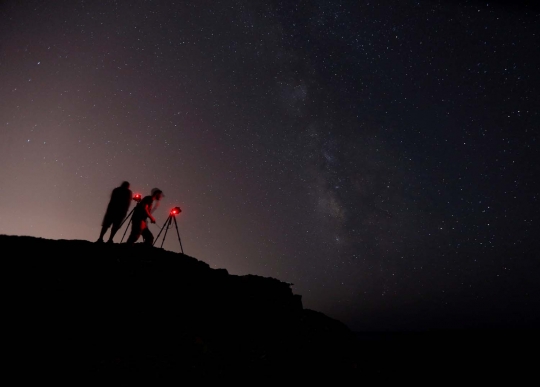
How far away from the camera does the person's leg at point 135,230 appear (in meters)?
9.20

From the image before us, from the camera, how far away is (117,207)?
8.70 m

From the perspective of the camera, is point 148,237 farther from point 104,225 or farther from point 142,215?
point 104,225

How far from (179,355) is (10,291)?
3.68 m

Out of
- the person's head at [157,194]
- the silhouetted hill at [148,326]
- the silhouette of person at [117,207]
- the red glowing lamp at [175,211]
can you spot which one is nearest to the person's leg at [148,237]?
the silhouetted hill at [148,326]

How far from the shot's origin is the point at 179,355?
6359mm

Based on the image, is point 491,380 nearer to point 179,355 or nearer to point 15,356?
point 179,355

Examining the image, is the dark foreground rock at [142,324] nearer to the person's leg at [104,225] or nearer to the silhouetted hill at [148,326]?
the silhouetted hill at [148,326]

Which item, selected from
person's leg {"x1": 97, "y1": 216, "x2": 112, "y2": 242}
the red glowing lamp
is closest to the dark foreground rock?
person's leg {"x1": 97, "y1": 216, "x2": 112, "y2": 242}

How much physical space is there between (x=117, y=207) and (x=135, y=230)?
946mm

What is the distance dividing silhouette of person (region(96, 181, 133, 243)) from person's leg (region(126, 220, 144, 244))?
1.43 ft

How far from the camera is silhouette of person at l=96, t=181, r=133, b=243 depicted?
28.5 feet

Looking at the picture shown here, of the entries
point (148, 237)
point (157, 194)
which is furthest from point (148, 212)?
point (148, 237)

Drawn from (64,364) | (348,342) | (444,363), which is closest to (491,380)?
(444,363)

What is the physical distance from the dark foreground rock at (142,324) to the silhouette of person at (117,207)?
758 mm
